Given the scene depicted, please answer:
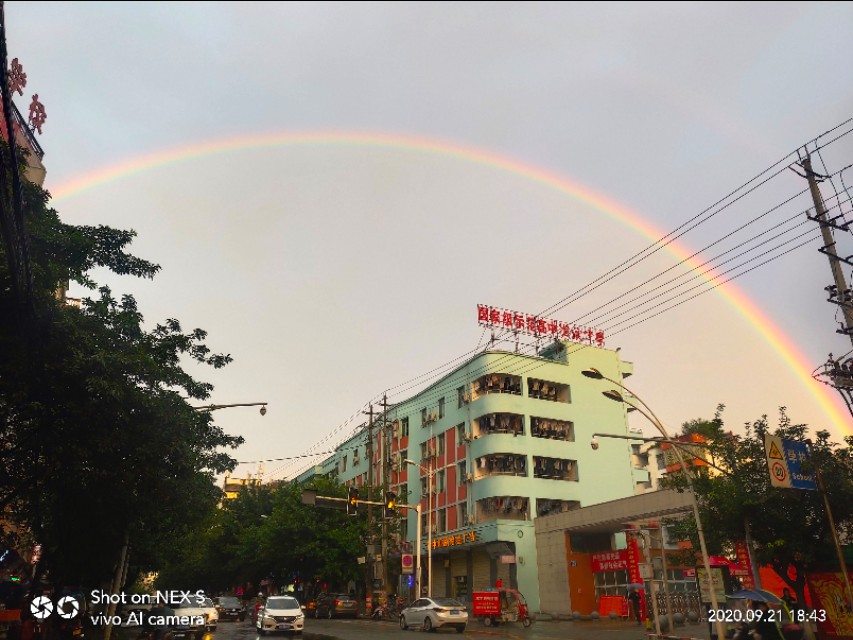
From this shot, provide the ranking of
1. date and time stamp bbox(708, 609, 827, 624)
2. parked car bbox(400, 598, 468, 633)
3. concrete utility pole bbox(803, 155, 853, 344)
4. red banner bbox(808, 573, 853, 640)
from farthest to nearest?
parked car bbox(400, 598, 468, 633) < concrete utility pole bbox(803, 155, 853, 344) < red banner bbox(808, 573, 853, 640) < date and time stamp bbox(708, 609, 827, 624)

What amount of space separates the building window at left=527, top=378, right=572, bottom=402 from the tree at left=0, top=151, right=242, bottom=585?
3229 cm

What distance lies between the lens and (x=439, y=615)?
29.8 metres

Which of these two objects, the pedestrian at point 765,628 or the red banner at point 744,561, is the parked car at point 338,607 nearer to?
the red banner at point 744,561

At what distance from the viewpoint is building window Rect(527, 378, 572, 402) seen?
51.9 m

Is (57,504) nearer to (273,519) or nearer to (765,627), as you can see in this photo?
(765,627)

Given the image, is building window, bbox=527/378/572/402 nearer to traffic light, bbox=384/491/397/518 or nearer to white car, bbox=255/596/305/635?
traffic light, bbox=384/491/397/518

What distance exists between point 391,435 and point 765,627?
51.0 m

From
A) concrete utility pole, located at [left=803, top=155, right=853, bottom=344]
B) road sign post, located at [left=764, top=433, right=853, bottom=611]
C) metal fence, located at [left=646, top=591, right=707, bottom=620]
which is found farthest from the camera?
metal fence, located at [left=646, top=591, right=707, bottom=620]

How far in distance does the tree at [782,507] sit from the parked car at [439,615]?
12.4 m

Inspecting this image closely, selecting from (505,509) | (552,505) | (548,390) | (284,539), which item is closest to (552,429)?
(548,390)

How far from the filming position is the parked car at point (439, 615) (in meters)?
29.8

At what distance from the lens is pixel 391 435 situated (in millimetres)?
65000

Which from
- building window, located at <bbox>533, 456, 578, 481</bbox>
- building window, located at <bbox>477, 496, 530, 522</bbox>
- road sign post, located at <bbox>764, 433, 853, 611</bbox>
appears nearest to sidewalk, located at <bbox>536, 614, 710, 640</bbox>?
road sign post, located at <bbox>764, 433, 853, 611</bbox>

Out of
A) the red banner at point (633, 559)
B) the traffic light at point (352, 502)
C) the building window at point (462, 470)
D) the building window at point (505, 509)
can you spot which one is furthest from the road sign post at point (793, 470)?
the building window at point (462, 470)
